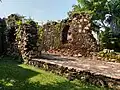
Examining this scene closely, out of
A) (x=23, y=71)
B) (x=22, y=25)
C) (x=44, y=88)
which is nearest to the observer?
(x=44, y=88)

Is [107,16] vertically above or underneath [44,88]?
above

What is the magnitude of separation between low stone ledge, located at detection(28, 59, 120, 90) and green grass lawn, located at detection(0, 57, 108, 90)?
23 cm

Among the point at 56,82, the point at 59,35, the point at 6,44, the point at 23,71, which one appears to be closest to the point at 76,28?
the point at 59,35

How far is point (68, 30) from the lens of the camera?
1628 centimetres

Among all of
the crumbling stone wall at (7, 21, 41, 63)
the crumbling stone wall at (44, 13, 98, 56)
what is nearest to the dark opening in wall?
the crumbling stone wall at (44, 13, 98, 56)

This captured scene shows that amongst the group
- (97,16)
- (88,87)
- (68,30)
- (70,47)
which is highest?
(97,16)

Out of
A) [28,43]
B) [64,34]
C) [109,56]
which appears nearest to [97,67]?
[109,56]

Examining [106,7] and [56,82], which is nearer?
[56,82]

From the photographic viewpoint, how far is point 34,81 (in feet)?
29.9

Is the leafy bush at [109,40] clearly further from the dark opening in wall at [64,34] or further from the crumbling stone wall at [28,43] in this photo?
the crumbling stone wall at [28,43]

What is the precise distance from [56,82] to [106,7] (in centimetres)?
2886

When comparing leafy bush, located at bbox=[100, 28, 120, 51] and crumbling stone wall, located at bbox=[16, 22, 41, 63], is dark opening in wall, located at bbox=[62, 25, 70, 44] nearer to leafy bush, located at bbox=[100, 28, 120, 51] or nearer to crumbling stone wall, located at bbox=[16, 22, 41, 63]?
crumbling stone wall, located at bbox=[16, 22, 41, 63]

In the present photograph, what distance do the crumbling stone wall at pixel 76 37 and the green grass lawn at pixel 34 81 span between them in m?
4.31

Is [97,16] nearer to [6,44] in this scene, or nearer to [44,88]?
[6,44]
